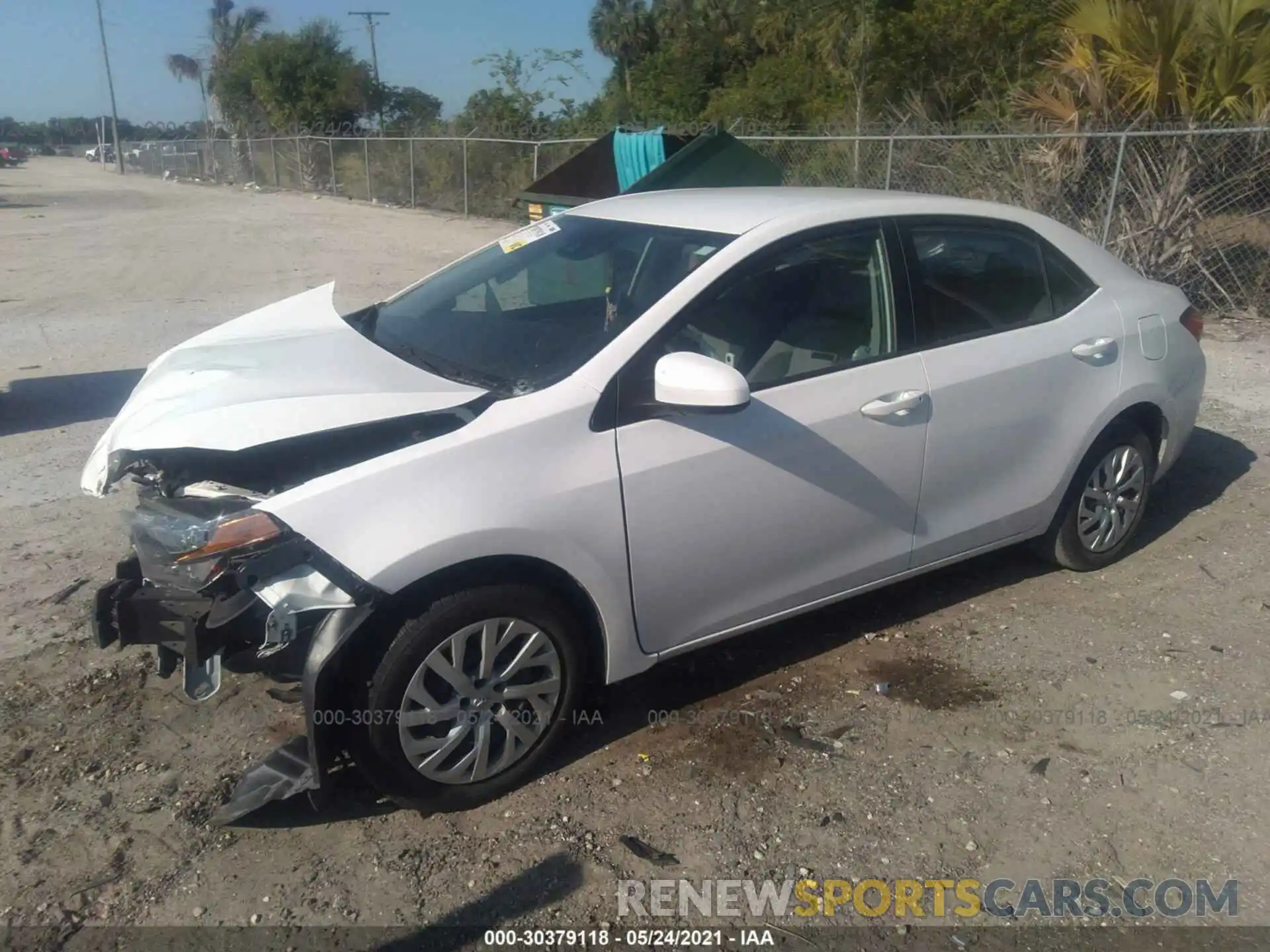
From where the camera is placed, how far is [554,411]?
3.17m

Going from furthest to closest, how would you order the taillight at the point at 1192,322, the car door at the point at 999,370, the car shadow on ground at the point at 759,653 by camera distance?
1. the taillight at the point at 1192,322
2. the car door at the point at 999,370
3. the car shadow on ground at the point at 759,653

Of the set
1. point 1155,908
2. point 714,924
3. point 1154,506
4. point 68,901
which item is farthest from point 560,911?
point 1154,506

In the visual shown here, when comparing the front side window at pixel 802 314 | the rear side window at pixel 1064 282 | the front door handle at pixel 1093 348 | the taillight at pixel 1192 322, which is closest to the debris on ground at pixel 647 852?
the front side window at pixel 802 314

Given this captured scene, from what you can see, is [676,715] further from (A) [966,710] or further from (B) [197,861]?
(B) [197,861]

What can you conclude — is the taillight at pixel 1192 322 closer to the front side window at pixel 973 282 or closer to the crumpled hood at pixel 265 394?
the front side window at pixel 973 282

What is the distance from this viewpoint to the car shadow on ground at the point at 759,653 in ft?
10.8

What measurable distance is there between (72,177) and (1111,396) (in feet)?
183

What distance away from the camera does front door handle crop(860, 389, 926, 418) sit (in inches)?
147

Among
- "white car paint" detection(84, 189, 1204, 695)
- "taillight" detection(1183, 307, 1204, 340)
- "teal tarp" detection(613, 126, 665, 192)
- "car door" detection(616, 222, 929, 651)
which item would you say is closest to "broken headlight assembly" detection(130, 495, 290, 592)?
"white car paint" detection(84, 189, 1204, 695)

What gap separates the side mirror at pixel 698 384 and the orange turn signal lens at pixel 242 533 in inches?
45.9

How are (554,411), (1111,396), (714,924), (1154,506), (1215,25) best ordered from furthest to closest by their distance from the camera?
(1215,25), (1154,506), (1111,396), (554,411), (714,924)

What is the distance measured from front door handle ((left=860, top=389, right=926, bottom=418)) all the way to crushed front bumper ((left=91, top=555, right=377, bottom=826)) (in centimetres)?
184

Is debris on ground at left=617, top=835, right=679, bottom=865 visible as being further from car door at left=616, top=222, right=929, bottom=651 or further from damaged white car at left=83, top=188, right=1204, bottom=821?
car door at left=616, top=222, right=929, bottom=651

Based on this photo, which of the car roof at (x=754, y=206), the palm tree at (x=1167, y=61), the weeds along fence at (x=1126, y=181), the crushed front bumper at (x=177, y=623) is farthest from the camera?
the weeds along fence at (x=1126, y=181)
